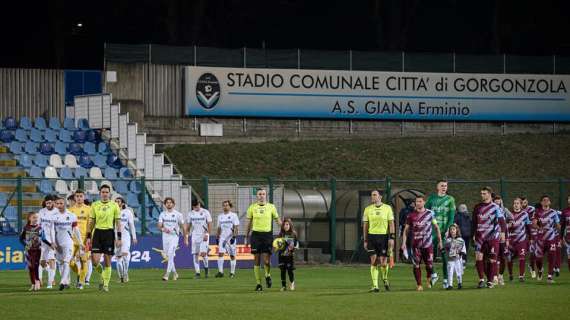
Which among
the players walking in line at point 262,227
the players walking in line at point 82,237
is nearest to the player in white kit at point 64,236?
the players walking in line at point 82,237

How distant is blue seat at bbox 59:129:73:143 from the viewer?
46.4 m

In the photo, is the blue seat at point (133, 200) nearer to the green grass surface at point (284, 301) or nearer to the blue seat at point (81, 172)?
the blue seat at point (81, 172)

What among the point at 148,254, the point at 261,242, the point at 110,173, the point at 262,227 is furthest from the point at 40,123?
the point at 261,242

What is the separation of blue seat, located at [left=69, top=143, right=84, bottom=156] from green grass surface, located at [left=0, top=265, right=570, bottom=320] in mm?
15265

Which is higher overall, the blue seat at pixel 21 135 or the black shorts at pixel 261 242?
the blue seat at pixel 21 135

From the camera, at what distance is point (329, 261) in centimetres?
4244

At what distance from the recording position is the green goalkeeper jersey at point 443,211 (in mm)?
27297

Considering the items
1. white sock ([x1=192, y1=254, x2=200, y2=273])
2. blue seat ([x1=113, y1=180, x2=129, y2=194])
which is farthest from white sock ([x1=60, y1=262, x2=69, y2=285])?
blue seat ([x1=113, y1=180, x2=129, y2=194])

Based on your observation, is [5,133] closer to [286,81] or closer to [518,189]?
[286,81]

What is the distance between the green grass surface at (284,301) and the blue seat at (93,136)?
1669 centimetres

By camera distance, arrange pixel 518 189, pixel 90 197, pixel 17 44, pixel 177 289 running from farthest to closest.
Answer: pixel 17 44, pixel 518 189, pixel 90 197, pixel 177 289

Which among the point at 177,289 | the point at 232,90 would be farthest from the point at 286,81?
the point at 177,289

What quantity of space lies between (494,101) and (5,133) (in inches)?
890

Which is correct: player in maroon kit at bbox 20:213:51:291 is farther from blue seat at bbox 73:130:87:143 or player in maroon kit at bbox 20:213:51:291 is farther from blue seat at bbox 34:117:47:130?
blue seat at bbox 34:117:47:130
